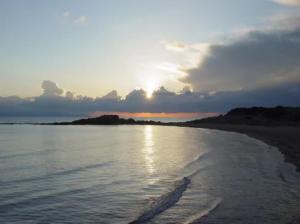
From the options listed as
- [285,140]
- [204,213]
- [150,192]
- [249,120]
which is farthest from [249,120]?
[204,213]

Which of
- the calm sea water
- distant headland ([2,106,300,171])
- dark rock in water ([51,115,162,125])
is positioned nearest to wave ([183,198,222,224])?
the calm sea water

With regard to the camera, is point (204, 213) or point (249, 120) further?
point (249, 120)

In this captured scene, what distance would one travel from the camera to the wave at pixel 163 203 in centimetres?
1359

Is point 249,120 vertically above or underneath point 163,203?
above

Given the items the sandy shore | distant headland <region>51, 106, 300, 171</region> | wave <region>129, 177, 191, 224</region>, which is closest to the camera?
wave <region>129, 177, 191, 224</region>

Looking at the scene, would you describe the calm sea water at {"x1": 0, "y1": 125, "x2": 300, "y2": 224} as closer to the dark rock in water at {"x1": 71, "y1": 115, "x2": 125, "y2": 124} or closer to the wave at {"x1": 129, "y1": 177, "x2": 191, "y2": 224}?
the wave at {"x1": 129, "y1": 177, "x2": 191, "y2": 224}

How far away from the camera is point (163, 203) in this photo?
1574 centimetres

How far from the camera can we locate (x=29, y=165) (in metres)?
28.1

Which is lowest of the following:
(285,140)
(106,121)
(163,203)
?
(163,203)

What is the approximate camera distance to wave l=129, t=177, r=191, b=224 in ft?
44.6

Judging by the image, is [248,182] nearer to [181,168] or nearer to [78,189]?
[181,168]

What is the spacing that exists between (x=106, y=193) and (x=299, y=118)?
4231 inches

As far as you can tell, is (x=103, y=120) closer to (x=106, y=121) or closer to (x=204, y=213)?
(x=106, y=121)

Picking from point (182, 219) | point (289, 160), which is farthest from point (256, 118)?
point (182, 219)
